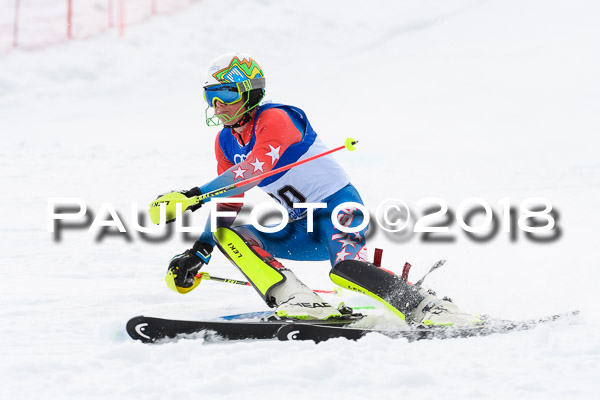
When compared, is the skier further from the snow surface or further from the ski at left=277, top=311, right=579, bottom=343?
the snow surface

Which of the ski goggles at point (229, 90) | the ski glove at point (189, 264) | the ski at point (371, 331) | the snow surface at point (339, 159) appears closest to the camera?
the snow surface at point (339, 159)

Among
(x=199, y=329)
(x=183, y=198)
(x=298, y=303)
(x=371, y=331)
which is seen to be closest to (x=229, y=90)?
(x=183, y=198)

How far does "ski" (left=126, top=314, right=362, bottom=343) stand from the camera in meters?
3.53

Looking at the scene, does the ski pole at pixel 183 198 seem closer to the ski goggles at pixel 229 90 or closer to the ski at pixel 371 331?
the ski goggles at pixel 229 90

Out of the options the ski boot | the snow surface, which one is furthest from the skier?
the snow surface

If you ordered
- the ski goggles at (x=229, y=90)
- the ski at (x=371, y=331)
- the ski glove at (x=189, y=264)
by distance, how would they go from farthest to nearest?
the ski glove at (x=189, y=264)
the ski goggles at (x=229, y=90)
the ski at (x=371, y=331)

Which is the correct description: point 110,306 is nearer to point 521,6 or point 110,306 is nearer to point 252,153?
point 252,153

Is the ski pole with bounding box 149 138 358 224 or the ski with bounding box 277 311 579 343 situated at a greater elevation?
the ski pole with bounding box 149 138 358 224

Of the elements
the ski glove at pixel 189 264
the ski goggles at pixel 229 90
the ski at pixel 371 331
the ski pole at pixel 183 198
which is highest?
the ski goggles at pixel 229 90

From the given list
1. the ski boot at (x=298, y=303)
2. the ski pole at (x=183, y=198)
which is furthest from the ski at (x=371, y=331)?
the ski pole at (x=183, y=198)

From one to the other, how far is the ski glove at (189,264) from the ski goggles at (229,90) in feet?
2.70

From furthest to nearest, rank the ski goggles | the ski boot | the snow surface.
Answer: the ski goggles, the ski boot, the snow surface

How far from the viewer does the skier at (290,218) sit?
152 inches

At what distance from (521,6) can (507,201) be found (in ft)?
65.2
